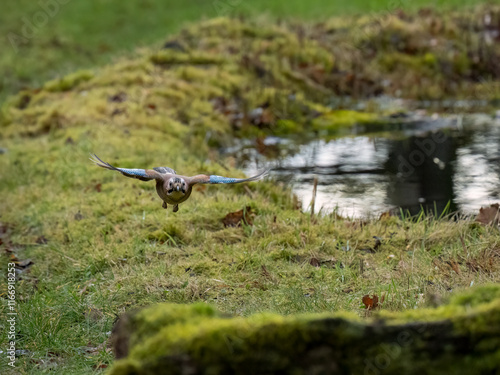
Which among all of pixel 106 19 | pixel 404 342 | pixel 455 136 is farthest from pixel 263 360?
pixel 106 19

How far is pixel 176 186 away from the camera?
2.94m

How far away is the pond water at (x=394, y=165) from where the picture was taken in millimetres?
5949

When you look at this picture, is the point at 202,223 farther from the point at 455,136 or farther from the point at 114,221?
the point at 455,136

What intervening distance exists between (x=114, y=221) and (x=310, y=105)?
609 cm

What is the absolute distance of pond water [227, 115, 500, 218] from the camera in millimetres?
5949

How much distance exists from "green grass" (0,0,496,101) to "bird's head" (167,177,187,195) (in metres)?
11.1

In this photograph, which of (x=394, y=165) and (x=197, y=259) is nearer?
(x=197, y=259)

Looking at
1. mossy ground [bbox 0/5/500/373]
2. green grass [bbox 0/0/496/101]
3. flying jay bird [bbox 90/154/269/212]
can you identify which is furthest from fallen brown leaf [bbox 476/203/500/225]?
green grass [bbox 0/0/496/101]

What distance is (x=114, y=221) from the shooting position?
5023mm

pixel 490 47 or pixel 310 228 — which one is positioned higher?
pixel 490 47

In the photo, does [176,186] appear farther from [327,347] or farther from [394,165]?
[394,165]

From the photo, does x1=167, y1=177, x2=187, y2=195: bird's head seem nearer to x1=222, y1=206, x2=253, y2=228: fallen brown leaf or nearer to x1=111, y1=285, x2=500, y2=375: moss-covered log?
x1=111, y1=285, x2=500, y2=375: moss-covered log

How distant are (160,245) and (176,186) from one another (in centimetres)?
169

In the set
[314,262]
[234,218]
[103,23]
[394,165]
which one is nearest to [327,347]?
[314,262]
